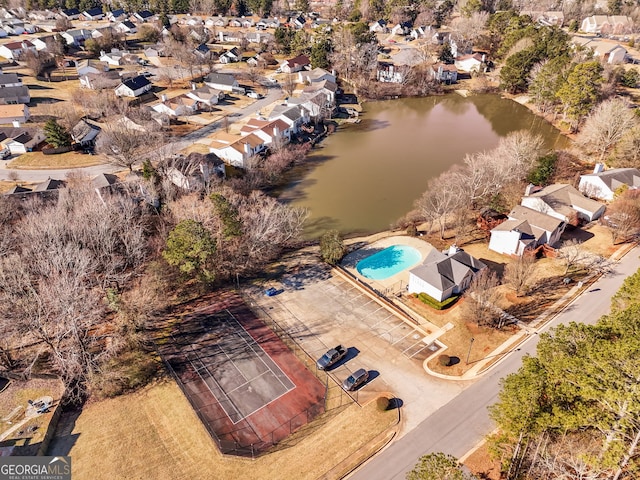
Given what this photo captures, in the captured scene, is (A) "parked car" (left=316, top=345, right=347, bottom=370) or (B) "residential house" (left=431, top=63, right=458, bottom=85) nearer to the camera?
(A) "parked car" (left=316, top=345, right=347, bottom=370)

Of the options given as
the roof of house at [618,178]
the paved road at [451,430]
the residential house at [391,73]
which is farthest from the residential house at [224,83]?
the paved road at [451,430]

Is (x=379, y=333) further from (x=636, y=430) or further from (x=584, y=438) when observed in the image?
(x=636, y=430)

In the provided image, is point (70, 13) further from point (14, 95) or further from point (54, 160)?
point (54, 160)

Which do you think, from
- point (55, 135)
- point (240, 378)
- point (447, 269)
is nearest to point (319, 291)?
point (240, 378)

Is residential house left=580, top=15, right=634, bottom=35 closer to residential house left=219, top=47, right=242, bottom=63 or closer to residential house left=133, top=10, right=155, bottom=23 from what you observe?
residential house left=219, top=47, right=242, bottom=63

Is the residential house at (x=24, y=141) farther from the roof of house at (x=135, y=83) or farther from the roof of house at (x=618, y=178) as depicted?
the roof of house at (x=618, y=178)

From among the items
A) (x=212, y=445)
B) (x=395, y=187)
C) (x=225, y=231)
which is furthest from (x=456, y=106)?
(x=212, y=445)

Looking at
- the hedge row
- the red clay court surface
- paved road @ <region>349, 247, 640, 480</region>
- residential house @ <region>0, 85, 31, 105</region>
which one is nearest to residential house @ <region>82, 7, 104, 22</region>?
residential house @ <region>0, 85, 31, 105</region>
